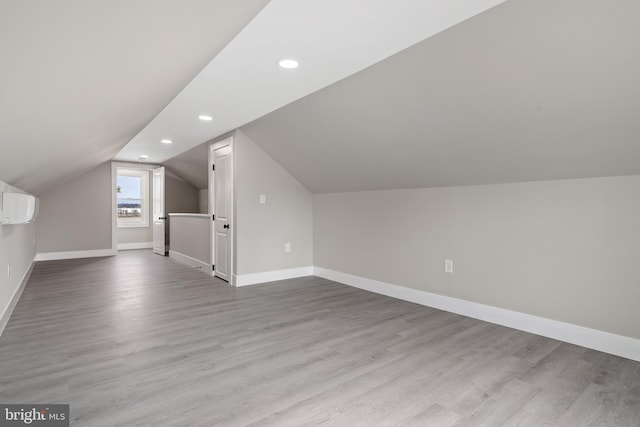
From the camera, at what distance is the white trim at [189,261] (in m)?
5.50

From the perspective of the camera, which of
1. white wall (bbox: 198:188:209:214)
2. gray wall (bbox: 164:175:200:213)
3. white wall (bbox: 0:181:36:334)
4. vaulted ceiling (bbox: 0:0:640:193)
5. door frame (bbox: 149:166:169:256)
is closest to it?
vaulted ceiling (bbox: 0:0:640:193)

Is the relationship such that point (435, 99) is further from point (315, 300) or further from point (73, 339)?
point (73, 339)

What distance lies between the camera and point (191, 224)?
627 centimetres

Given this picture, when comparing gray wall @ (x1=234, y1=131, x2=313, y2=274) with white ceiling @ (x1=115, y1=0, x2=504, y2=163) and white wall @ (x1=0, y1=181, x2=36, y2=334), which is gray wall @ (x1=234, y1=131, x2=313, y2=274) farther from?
white wall @ (x1=0, y1=181, x2=36, y2=334)

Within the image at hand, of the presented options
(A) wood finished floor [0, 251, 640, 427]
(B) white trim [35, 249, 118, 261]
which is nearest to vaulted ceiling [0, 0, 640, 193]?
(A) wood finished floor [0, 251, 640, 427]

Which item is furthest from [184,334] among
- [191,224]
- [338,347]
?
[191,224]

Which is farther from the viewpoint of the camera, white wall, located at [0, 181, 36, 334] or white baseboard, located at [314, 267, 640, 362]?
white wall, located at [0, 181, 36, 334]

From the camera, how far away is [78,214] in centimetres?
701

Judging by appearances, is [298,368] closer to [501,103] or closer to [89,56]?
[89,56]

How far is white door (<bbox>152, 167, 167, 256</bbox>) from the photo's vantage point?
7484mm

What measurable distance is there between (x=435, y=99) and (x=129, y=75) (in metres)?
2.01

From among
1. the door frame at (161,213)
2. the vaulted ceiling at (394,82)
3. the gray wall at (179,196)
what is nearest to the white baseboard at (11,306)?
the vaulted ceiling at (394,82)

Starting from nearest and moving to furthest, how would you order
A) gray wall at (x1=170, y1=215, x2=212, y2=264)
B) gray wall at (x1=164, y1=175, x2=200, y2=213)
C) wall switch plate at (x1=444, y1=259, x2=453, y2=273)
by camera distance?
wall switch plate at (x1=444, y1=259, x2=453, y2=273) < gray wall at (x1=170, y1=215, x2=212, y2=264) < gray wall at (x1=164, y1=175, x2=200, y2=213)

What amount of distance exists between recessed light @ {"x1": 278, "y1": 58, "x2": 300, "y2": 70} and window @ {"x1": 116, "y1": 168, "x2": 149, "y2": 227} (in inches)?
299
